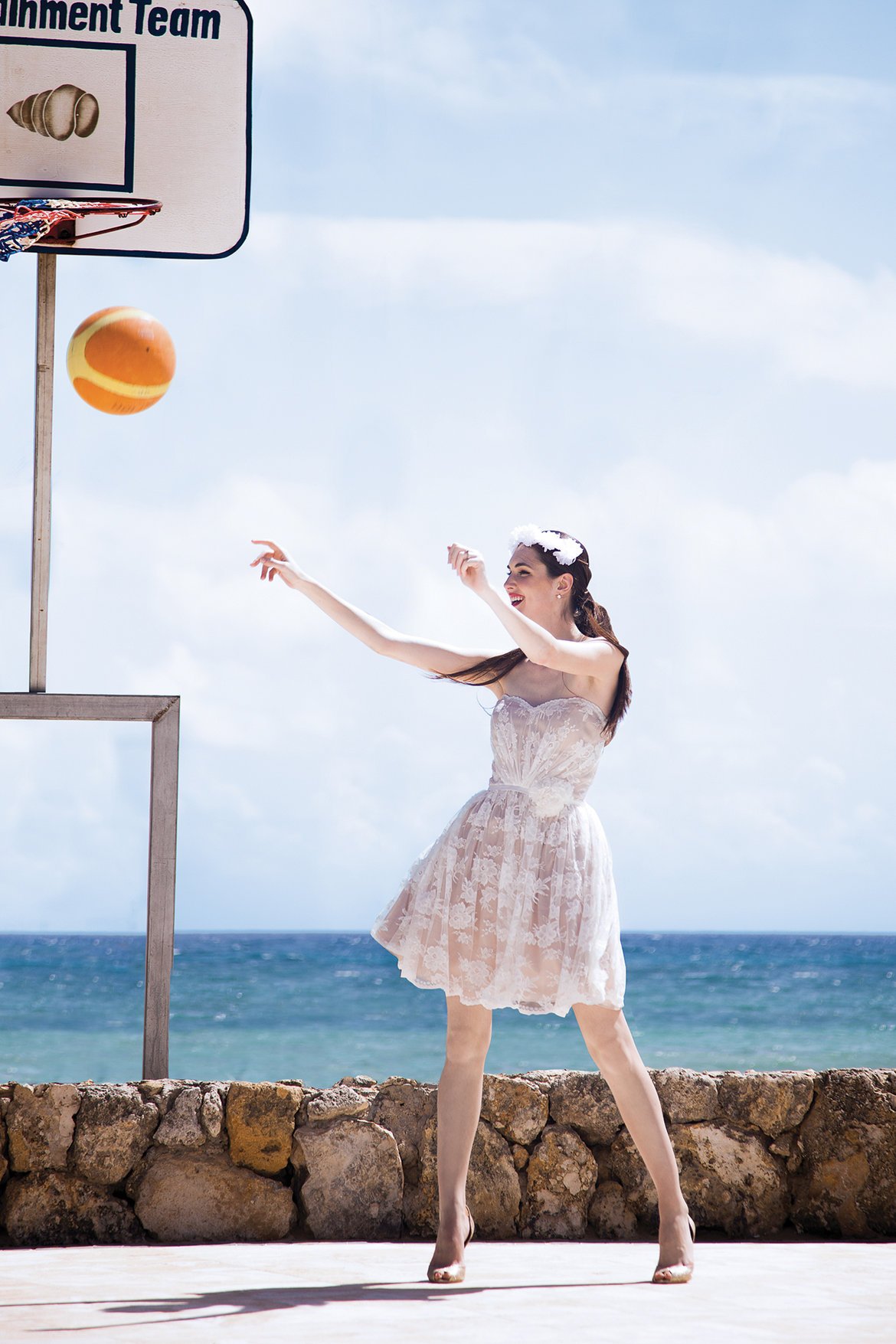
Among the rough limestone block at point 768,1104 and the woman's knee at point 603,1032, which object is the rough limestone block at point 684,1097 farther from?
the woman's knee at point 603,1032

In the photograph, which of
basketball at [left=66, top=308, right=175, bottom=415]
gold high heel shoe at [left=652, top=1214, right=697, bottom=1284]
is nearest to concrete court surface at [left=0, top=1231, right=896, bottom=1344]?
gold high heel shoe at [left=652, top=1214, right=697, bottom=1284]

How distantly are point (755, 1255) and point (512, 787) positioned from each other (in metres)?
1.13

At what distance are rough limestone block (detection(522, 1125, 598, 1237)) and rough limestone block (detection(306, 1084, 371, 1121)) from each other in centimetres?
42

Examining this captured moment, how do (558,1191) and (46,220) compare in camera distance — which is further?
(46,220)

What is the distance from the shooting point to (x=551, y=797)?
2.86 m

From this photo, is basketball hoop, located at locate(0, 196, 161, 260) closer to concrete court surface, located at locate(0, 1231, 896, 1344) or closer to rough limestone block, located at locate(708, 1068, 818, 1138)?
concrete court surface, located at locate(0, 1231, 896, 1344)

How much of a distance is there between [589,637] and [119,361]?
1304 mm

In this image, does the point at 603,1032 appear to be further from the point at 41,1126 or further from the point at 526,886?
Answer: the point at 41,1126

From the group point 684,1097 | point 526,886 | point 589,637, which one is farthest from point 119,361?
point 684,1097

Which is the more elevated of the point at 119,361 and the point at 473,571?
the point at 119,361

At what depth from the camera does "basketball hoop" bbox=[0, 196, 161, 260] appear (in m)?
3.35

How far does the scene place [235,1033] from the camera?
16.9m

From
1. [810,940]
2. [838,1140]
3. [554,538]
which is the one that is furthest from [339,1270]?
[810,940]

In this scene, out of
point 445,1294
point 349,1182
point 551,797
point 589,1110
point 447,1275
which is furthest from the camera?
point 589,1110
